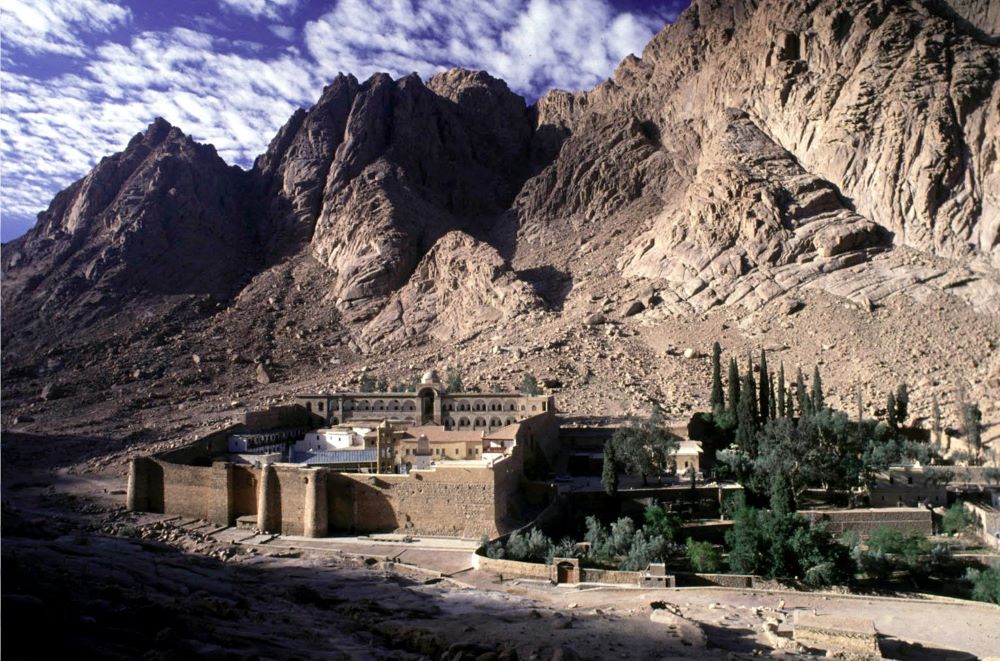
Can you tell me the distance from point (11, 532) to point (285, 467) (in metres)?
11.3

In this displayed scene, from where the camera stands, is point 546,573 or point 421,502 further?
point 421,502

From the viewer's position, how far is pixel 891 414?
A: 156 ft

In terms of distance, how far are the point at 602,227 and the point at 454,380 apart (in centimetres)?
4077

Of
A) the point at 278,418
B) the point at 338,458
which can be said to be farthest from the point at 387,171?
the point at 338,458

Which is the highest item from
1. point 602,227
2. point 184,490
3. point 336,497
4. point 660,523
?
point 602,227

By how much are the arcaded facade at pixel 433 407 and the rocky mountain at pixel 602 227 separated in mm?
8528

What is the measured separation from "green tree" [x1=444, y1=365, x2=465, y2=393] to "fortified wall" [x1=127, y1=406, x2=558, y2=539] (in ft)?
72.5

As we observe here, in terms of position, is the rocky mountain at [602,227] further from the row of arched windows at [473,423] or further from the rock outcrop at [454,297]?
the row of arched windows at [473,423]

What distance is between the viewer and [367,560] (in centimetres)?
2695

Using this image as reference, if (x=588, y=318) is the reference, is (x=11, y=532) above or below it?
below

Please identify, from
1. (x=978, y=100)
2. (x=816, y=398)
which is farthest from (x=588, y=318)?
(x=978, y=100)

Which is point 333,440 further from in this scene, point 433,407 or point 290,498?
point 290,498

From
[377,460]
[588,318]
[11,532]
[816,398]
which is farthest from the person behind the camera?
[588,318]

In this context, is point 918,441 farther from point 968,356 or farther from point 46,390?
Answer: point 46,390
